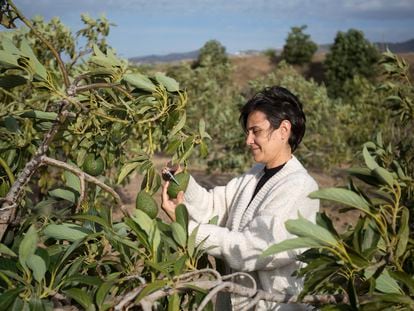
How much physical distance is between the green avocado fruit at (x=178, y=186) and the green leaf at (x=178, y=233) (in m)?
0.53

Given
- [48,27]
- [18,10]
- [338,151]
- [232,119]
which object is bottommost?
[338,151]

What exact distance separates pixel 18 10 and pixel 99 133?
0.48 m

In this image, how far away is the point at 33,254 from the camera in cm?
99

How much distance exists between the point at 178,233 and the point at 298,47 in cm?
4114

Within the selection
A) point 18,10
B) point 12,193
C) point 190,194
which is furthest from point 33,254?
point 190,194

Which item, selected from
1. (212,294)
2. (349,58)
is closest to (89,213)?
(212,294)

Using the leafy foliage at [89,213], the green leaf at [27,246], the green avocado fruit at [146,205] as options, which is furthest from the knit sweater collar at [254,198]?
the green leaf at [27,246]

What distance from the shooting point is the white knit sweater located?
1630 mm

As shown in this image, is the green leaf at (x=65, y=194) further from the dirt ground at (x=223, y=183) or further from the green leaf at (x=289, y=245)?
the dirt ground at (x=223, y=183)

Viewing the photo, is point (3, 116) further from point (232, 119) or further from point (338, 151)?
point (338, 151)

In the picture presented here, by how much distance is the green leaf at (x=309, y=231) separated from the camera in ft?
2.97

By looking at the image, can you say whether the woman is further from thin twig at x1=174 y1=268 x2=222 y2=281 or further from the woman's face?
thin twig at x1=174 y1=268 x2=222 y2=281

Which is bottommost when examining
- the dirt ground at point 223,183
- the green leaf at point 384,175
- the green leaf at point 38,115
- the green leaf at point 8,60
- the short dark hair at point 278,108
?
the dirt ground at point 223,183

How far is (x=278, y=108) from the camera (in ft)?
6.63
